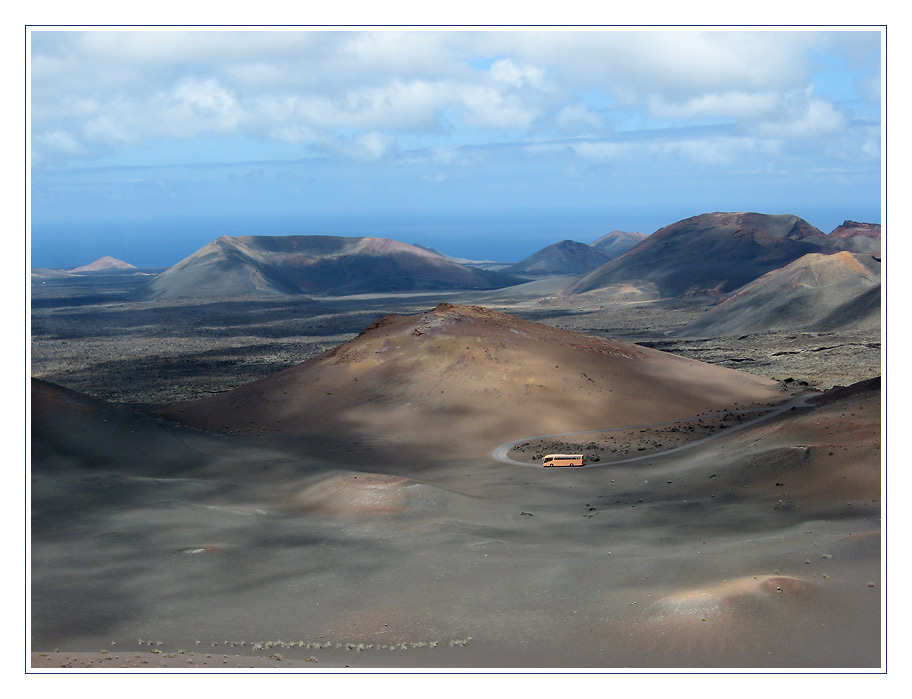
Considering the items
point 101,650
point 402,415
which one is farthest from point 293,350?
point 101,650

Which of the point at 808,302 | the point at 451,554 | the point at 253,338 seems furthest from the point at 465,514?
the point at 808,302

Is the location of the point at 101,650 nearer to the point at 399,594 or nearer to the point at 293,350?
the point at 399,594

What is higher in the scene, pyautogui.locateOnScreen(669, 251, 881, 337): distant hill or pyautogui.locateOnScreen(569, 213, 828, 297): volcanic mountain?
pyautogui.locateOnScreen(569, 213, 828, 297): volcanic mountain

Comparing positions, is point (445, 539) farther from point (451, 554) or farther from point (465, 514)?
point (465, 514)

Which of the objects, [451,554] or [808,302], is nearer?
[451,554]

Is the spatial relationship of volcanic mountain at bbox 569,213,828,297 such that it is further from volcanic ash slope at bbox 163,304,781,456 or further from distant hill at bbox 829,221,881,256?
volcanic ash slope at bbox 163,304,781,456

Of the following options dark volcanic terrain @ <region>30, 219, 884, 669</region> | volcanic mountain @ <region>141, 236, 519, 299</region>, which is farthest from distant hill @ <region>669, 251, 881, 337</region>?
volcanic mountain @ <region>141, 236, 519, 299</region>
